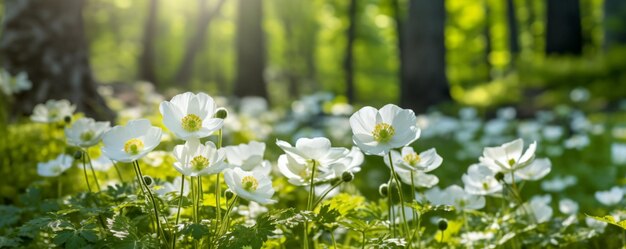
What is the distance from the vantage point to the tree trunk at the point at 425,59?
11.9 m

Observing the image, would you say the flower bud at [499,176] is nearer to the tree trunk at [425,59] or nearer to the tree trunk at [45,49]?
the tree trunk at [45,49]

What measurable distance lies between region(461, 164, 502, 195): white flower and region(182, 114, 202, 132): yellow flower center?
3.05 feet

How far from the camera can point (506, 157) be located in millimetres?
2053

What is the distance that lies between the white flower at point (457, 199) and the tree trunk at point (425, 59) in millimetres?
9800

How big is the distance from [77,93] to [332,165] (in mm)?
5012

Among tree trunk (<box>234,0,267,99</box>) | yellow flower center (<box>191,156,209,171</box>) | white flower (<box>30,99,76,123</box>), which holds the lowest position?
yellow flower center (<box>191,156,209,171</box>)

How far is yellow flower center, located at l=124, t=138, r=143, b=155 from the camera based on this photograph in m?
1.73

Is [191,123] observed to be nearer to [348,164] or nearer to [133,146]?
[133,146]

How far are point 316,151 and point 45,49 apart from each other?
516cm

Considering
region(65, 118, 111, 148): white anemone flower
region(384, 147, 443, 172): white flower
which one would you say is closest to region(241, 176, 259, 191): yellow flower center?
region(384, 147, 443, 172): white flower

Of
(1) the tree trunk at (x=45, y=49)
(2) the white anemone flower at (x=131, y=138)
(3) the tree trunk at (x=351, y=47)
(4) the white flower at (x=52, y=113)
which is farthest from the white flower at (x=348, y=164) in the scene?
(3) the tree trunk at (x=351, y=47)

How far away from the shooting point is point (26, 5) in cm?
612

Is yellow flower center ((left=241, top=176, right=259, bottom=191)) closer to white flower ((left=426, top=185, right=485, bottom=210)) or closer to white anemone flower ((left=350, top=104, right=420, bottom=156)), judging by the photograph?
white anemone flower ((left=350, top=104, right=420, bottom=156))

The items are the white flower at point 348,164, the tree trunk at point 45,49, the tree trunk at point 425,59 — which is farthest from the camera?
the tree trunk at point 425,59
